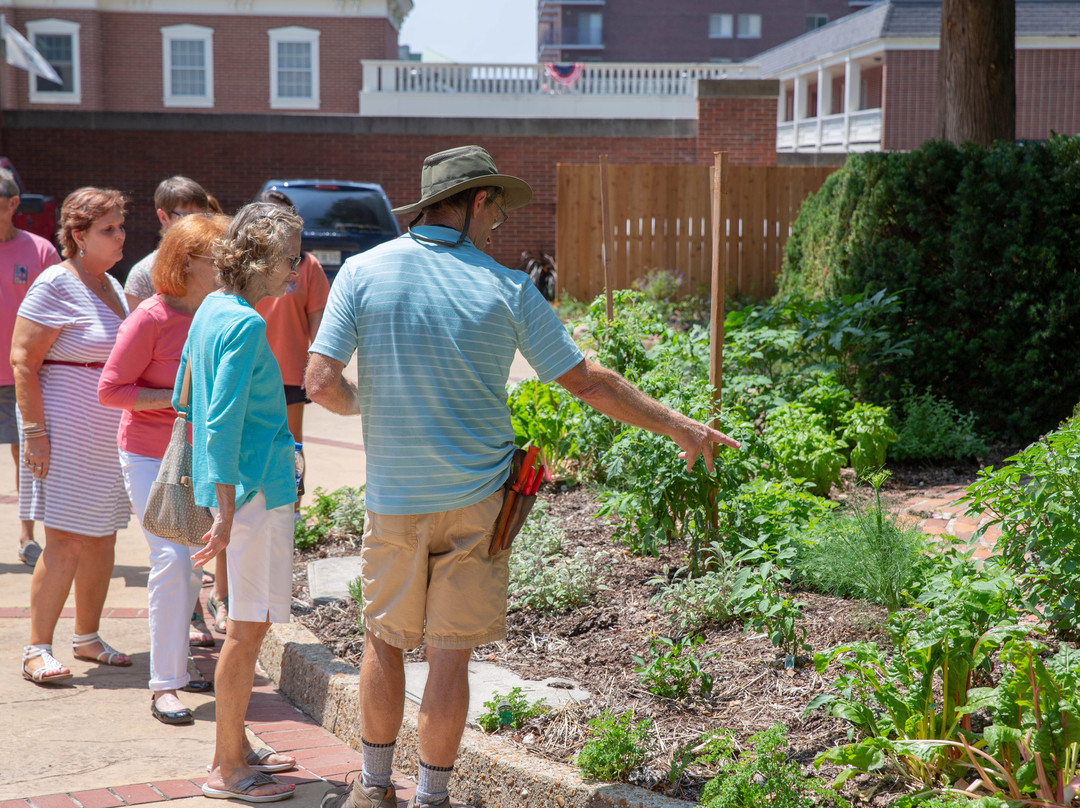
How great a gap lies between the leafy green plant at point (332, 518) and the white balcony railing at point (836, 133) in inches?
1105

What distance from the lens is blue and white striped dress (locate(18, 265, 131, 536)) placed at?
411cm

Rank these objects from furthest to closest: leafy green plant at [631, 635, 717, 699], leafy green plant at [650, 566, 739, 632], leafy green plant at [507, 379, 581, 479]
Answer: leafy green plant at [507, 379, 581, 479] → leafy green plant at [650, 566, 739, 632] → leafy green plant at [631, 635, 717, 699]

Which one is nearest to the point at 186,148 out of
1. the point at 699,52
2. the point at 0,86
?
the point at 0,86

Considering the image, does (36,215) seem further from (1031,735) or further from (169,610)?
(1031,735)

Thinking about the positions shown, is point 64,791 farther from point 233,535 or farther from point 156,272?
point 156,272

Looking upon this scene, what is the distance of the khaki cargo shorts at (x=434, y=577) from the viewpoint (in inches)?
114

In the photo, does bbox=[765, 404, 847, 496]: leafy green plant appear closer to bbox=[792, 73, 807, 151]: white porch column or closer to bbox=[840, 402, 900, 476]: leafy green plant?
bbox=[840, 402, 900, 476]: leafy green plant

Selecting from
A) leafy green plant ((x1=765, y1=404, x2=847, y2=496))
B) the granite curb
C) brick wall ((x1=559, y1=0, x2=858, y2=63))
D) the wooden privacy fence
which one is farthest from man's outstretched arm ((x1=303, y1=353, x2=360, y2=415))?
brick wall ((x1=559, y1=0, x2=858, y2=63))

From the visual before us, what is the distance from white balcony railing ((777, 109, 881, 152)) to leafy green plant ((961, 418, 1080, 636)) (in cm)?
2935

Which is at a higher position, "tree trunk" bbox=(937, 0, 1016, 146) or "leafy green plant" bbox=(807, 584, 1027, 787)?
"tree trunk" bbox=(937, 0, 1016, 146)

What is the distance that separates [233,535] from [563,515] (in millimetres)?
2531

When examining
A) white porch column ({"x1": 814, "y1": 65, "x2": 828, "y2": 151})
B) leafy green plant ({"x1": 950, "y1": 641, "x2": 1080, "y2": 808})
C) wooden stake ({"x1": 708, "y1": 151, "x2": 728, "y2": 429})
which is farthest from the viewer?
white porch column ({"x1": 814, "y1": 65, "x2": 828, "y2": 151})

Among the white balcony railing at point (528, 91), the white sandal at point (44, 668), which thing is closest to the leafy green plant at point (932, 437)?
the white sandal at point (44, 668)

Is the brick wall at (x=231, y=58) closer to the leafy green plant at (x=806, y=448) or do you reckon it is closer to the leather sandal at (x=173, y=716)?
the leafy green plant at (x=806, y=448)
